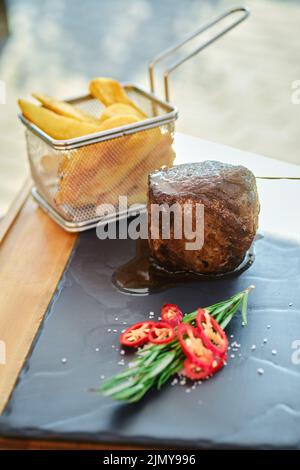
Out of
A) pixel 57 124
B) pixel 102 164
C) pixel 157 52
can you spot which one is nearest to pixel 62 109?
pixel 57 124

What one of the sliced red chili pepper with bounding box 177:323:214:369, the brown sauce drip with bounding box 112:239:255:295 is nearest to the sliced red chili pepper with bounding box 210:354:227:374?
the sliced red chili pepper with bounding box 177:323:214:369

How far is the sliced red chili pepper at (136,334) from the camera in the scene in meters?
Result: 1.45

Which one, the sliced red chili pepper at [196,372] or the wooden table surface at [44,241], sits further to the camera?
the wooden table surface at [44,241]

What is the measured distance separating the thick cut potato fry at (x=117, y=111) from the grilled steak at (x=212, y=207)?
32cm

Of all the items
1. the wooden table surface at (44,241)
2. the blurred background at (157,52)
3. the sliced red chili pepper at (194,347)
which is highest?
the sliced red chili pepper at (194,347)

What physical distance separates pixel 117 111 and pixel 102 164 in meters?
0.18

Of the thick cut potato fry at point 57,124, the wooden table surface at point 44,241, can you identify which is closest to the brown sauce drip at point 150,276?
the wooden table surface at point 44,241

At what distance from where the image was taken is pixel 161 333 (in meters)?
1.43

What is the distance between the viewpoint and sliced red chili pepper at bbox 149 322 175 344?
1.39 metres

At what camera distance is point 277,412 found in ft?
4.13

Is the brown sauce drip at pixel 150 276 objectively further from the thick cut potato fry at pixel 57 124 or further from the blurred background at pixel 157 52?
the blurred background at pixel 157 52

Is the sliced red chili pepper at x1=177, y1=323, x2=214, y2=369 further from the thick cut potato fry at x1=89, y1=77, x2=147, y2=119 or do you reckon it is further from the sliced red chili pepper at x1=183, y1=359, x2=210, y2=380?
the thick cut potato fry at x1=89, y1=77, x2=147, y2=119

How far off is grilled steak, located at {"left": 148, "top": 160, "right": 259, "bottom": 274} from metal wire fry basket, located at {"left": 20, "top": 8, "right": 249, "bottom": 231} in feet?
0.77
